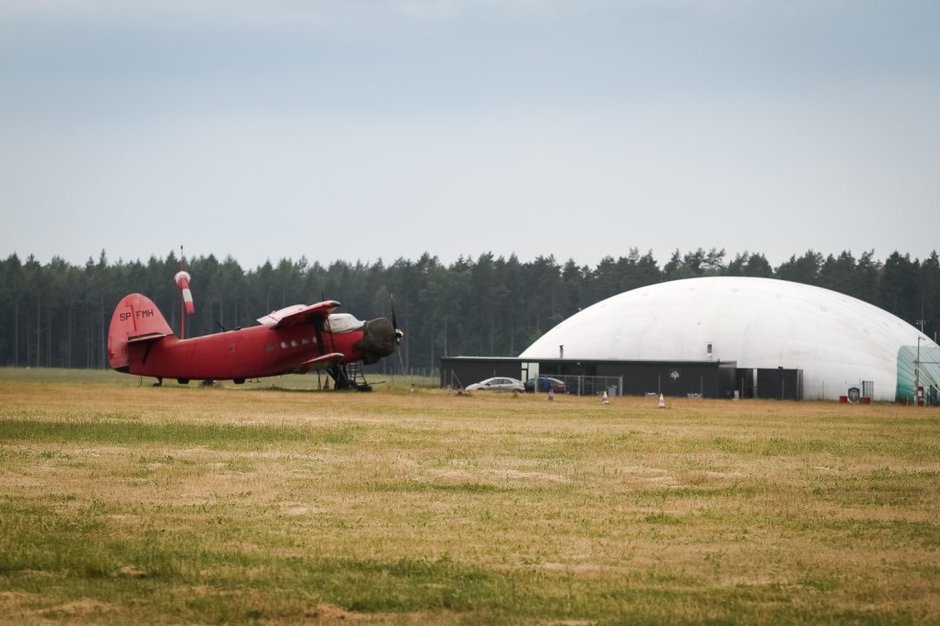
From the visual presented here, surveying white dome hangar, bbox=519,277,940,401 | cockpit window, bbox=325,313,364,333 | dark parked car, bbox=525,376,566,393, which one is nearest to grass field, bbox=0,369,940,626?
cockpit window, bbox=325,313,364,333

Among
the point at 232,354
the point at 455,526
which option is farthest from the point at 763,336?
the point at 455,526

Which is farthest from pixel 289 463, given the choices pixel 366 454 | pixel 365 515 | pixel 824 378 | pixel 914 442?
pixel 824 378

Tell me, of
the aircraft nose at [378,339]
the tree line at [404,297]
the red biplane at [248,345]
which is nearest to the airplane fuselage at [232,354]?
the red biplane at [248,345]

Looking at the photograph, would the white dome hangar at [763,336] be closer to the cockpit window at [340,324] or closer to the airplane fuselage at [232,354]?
the cockpit window at [340,324]

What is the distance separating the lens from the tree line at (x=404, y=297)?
15138 cm

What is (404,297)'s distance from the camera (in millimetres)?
157125

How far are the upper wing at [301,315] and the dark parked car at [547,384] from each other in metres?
20.4

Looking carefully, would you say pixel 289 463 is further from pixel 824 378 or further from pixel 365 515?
pixel 824 378

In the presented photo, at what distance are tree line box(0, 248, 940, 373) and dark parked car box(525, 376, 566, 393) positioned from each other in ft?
235

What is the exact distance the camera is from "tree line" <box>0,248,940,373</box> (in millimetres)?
151375

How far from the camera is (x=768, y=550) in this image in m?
14.2

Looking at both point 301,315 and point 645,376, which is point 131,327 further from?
point 645,376

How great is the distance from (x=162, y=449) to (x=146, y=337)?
27616 millimetres

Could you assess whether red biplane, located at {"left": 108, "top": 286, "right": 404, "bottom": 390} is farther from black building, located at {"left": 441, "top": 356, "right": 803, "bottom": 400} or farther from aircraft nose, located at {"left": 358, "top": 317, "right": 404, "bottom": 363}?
black building, located at {"left": 441, "top": 356, "right": 803, "bottom": 400}
